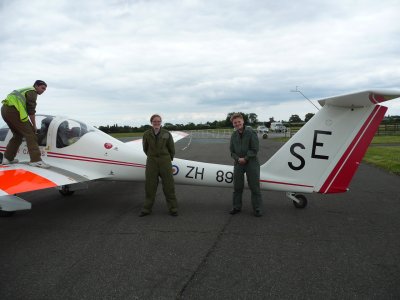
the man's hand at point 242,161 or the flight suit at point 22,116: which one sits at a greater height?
the flight suit at point 22,116

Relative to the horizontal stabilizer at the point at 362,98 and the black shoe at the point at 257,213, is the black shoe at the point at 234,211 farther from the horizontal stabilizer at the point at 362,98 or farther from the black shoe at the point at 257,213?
the horizontal stabilizer at the point at 362,98

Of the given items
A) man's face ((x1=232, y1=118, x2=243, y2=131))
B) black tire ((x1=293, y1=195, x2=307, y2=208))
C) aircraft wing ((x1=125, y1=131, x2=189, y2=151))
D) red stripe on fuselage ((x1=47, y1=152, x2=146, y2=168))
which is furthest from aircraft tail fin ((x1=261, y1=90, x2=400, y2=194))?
aircraft wing ((x1=125, y1=131, x2=189, y2=151))

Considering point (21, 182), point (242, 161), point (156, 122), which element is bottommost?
point (21, 182)

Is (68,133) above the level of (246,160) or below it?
above

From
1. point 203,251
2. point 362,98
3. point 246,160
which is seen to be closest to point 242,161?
point 246,160

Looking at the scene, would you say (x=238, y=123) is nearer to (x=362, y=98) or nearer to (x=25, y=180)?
(x=362, y=98)

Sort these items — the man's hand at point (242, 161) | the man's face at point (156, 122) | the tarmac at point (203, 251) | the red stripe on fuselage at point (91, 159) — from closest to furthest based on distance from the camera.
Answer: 1. the tarmac at point (203, 251)
2. the man's hand at point (242, 161)
3. the man's face at point (156, 122)
4. the red stripe on fuselage at point (91, 159)

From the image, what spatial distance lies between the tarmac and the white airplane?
0.59 m

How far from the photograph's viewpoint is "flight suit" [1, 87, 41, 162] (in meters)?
5.66

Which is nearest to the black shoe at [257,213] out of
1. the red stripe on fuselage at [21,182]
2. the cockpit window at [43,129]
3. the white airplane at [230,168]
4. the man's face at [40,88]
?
the white airplane at [230,168]

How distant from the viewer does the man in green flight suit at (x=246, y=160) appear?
5.54 metres

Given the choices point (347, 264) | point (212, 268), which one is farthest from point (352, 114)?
point (212, 268)

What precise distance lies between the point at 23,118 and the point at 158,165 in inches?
104

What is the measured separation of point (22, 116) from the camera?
5.68 metres
